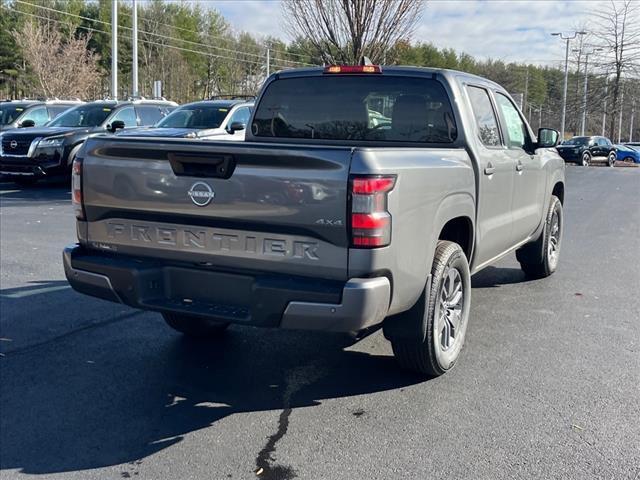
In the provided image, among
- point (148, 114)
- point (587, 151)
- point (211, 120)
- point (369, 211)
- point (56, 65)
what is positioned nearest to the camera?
point (369, 211)

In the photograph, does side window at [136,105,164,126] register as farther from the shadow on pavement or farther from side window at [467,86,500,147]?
side window at [467,86,500,147]

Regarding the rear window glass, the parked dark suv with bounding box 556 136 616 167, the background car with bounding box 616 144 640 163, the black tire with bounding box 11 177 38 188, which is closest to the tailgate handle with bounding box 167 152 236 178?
the rear window glass

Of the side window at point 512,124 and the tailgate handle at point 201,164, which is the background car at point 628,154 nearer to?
the side window at point 512,124

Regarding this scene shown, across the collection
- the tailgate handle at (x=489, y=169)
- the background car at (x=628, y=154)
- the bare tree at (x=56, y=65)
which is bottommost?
the background car at (x=628, y=154)

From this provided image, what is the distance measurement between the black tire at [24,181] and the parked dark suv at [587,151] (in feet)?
71.4

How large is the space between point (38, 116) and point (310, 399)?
1710 centimetres

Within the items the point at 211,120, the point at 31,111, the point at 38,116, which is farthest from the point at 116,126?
the point at 38,116

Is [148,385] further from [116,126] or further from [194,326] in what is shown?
[116,126]

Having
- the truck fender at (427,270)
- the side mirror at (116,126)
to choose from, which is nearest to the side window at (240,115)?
the side mirror at (116,126)

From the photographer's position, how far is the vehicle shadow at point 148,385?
361cm

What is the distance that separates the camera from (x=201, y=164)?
3.73 metres

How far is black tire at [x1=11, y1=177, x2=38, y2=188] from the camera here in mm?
15072

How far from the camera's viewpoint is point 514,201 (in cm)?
576

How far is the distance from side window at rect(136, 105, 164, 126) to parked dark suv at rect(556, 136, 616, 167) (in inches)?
746
